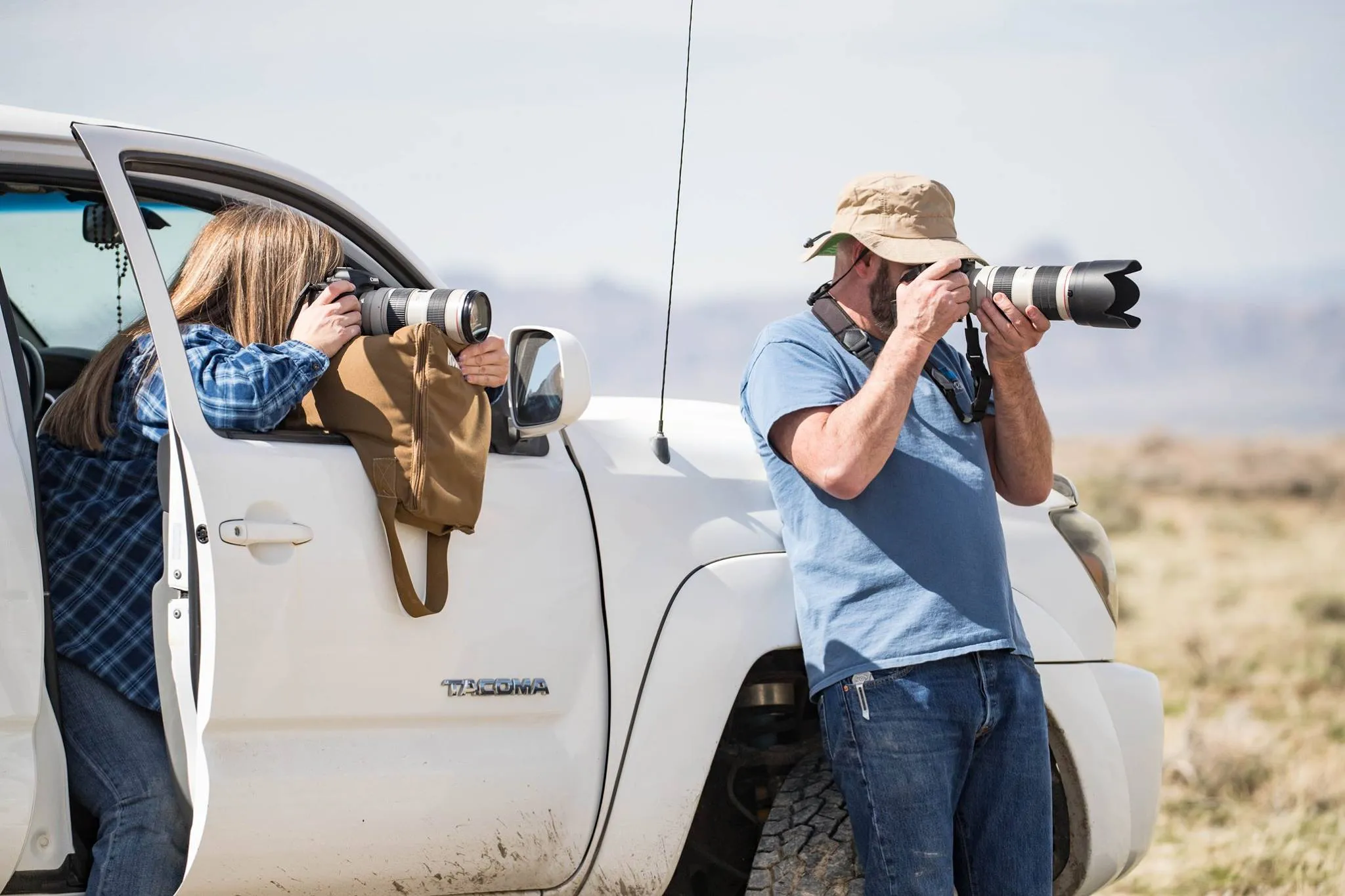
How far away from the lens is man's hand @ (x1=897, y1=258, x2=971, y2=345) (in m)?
2.79

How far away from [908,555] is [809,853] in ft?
2.16

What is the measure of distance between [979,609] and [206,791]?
59.1 inches

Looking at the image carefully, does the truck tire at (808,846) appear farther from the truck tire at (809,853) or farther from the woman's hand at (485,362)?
the woman's hand at (485,362)

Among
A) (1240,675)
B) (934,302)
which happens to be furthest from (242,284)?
(1240,675)

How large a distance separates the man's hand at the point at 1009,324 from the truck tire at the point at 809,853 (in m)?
0.99

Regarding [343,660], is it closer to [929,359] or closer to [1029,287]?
[929,359]

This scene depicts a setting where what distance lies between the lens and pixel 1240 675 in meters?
11.1

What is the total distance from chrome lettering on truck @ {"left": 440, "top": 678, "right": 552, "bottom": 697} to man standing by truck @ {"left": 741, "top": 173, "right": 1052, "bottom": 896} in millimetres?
564

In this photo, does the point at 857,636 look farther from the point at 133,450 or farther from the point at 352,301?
the point at 133,450

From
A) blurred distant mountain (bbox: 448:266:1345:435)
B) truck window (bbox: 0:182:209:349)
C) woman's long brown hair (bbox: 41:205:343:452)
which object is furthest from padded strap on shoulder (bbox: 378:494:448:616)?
blurred distant mountain (bbox: 448:266:1345:435)

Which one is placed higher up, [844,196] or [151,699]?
[844,196]

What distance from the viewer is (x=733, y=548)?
3.07m

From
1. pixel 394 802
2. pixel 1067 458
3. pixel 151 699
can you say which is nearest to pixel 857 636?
pixel 394 802

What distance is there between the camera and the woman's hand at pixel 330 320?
2.70m
